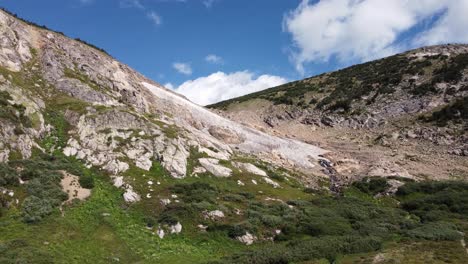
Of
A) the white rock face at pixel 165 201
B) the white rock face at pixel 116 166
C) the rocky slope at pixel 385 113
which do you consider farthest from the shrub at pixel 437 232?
the white rock face at pixel 116 166

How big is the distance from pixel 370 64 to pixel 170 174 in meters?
116

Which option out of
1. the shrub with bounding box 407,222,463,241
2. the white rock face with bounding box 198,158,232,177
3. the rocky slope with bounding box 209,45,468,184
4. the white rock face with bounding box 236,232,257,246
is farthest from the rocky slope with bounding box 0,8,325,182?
the shrub with bounding box 407,222,463,241

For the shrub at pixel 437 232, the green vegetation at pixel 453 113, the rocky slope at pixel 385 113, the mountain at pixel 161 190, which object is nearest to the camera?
the mountain at pixel 161 190

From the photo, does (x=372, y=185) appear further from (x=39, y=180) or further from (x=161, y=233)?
(x=39, y=180)

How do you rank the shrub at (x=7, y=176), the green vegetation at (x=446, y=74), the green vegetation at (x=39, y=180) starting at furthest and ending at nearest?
the green vegetation at (x=446, y=74) → the shrub at (x=7, y=176) → the green vegetation at (x=39, y=180)

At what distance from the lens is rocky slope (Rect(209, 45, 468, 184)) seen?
7081 cm

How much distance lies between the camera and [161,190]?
4203 centimetres

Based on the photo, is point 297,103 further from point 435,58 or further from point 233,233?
point 233,233

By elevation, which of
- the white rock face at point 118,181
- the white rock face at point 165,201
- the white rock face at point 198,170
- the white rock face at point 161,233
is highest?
the white rock face at point 198,170

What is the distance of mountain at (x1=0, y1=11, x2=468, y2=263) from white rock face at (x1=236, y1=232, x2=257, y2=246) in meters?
0.09

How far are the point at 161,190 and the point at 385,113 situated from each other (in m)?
73.6

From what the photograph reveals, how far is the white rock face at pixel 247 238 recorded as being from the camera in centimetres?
3558

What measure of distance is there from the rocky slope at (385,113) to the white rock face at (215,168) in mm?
20999

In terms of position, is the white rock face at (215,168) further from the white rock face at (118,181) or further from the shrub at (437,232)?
the shrub at (437,232)
